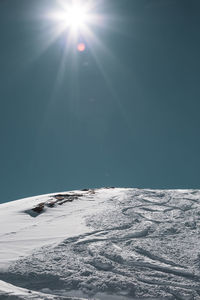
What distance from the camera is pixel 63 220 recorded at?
9.03 meters

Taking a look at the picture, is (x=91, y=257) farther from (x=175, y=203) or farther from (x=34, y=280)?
(x=175, y=203)

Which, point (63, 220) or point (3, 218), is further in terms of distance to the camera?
point (3, 218)

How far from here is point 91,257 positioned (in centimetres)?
621

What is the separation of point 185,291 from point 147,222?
12.0 ft

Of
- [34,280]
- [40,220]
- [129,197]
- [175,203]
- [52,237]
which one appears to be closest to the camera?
[34,280]

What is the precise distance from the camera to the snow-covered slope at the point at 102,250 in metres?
5.00

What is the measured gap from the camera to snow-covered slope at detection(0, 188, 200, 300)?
500 centimetres

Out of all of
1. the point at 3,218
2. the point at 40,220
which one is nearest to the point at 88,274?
the point at 40,220

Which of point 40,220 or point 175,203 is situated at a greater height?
point 175,203

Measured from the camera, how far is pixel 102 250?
6.54m

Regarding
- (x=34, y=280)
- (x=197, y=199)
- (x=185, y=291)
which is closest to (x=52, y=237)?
(x=34, y=280)

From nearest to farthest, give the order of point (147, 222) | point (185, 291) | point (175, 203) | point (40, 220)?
point (185, 291) → point (147, 222) → point (40, 220) → point (175, 203)

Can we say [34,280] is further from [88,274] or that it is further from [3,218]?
[3,218]

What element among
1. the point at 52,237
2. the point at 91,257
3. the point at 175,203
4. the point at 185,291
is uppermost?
the point at 175,203
